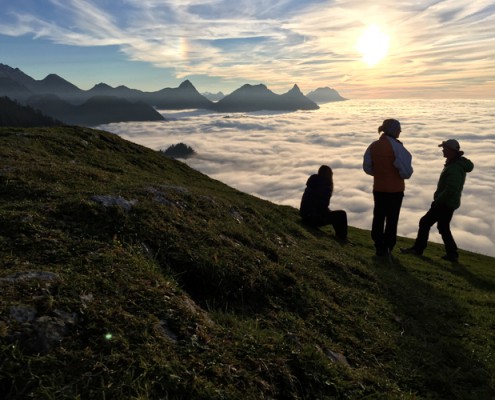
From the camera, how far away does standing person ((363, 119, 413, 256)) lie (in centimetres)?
1206

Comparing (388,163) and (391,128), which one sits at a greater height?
(391,128)

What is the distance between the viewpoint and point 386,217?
13.2 meters

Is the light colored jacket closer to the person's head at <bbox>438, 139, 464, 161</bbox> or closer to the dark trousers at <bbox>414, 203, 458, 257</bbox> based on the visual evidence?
the person's head at <bbox>438, 139, 464, 161</bbox>

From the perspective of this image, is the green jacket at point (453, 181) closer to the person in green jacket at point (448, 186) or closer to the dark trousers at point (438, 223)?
the person in green jacket at point (448, 186)

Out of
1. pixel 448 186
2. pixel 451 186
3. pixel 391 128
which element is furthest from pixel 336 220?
pixel 391 128

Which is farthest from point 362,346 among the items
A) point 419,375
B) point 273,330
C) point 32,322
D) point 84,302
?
point 32,322

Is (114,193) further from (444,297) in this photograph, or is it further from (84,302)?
(444,297)

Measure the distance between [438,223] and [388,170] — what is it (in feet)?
17.6

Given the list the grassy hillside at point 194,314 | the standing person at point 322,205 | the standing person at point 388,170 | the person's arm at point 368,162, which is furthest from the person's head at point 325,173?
the grassy hillside at point 194,314

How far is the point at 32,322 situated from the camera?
378cm

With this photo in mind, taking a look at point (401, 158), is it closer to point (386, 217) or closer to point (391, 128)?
point (391, 128)

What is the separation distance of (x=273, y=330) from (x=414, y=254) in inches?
540

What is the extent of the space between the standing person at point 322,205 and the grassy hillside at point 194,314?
581cm

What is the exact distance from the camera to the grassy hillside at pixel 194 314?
3.63m
